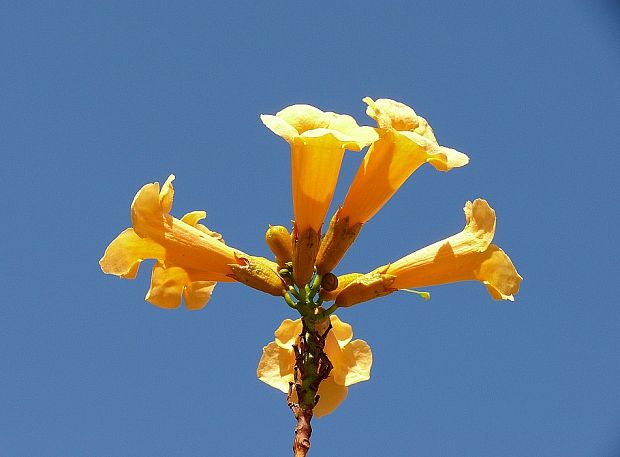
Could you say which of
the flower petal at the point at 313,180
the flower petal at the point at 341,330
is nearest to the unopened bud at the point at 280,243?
the flower petal at the point at 313,180

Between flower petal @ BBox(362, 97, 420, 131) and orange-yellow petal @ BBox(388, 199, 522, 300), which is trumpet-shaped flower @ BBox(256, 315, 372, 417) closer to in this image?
orange-yellow petal @ BBox(388, 199, 522, 300)

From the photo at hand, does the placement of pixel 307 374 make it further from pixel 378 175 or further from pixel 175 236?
pixel 378 175

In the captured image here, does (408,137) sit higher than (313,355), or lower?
higher

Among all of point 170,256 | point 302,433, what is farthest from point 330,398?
point 170,256

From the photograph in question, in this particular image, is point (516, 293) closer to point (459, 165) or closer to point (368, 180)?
point (459, 165)

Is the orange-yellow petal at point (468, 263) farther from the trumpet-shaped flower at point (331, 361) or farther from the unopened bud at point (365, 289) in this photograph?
the trumpet-shaped flower at point (331, 361)

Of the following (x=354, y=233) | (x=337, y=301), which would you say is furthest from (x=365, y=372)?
(x=354, y=233)

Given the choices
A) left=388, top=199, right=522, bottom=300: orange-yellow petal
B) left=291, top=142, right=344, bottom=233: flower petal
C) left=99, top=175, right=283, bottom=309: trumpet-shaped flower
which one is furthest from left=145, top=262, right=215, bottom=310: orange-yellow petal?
left=388, top=199, right=522, bottom=300: orange-yellow petal
